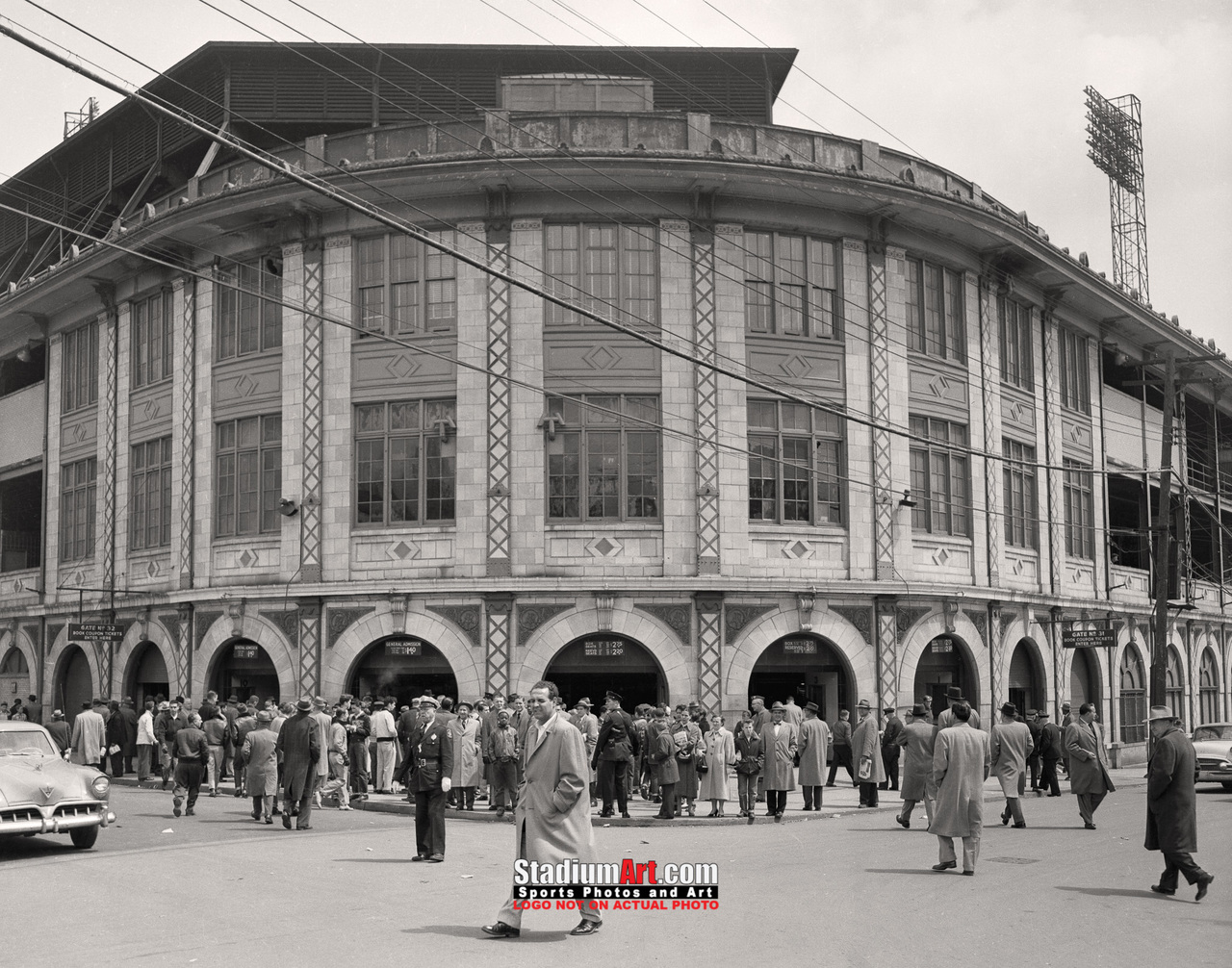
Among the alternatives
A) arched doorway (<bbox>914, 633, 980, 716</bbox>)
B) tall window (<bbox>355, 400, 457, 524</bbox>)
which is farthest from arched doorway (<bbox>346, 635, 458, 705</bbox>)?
arched doorway (<bbox>914, 633, 980, 716</bbox>)

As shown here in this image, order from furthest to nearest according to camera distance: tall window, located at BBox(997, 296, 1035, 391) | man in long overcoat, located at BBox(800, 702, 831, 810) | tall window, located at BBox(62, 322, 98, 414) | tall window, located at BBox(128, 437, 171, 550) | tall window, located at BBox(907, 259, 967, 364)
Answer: tall window, located at BBox(62, 322, 98, 414)
tall window, located at BBox(997, 296, 1035, 391)
tall window, located at BBox(128, 437, 171, 550)
tall window, located at BBox(907, 259, 967, 364)
man in long overcoat, located at BBox(800, 702, 831, 810)

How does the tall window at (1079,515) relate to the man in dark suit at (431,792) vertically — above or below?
above

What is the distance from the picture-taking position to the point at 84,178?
42312 mm

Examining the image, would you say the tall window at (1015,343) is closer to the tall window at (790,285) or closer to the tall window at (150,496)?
the tall window at (790,285)

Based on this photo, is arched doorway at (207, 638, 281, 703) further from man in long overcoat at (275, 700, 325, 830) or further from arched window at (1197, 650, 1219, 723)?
arched window at (1197, 650, 1219, 723)

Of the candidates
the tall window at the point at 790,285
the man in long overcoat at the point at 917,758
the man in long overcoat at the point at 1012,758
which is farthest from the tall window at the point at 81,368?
the man in long overcoat at the point at 1012,758

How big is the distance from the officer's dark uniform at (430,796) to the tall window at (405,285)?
574 inches

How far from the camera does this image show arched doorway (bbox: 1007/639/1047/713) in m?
33.1

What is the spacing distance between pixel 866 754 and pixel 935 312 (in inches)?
491

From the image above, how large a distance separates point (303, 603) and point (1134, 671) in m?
23.1

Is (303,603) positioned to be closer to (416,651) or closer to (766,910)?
(416,651)

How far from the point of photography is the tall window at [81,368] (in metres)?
36.1

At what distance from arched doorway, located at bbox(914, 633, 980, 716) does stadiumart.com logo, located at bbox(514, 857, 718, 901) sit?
16176mm

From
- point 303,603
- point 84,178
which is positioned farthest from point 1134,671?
point 84,178
